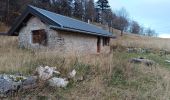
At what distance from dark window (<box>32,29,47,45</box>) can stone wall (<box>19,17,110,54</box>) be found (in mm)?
253

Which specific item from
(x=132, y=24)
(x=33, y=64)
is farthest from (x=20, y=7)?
(x=132, y=24)

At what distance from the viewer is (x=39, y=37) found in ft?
57.5

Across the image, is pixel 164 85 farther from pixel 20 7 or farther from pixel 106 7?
pixel 106 7

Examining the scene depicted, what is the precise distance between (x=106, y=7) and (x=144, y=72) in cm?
5545

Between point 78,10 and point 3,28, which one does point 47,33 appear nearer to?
point 3,28

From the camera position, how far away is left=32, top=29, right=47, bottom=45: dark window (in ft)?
55.9

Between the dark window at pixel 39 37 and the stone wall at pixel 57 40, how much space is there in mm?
253

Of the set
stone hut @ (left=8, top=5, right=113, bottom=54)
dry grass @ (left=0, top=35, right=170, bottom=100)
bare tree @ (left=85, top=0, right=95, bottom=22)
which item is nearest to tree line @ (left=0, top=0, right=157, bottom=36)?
bare tree @ (left=85, top=0, right=95, bottom=22)

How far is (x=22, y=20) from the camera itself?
18.3 m

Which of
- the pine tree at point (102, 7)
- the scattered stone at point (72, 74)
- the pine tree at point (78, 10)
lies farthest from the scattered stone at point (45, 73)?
the pine tree at point (102, 7)

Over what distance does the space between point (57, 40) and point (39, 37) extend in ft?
5.86

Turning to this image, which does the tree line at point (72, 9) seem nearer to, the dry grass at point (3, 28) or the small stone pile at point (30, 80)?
the dry grass at point (3, 28)

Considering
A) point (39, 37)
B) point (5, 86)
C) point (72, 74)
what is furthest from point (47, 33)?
point (5, 86)

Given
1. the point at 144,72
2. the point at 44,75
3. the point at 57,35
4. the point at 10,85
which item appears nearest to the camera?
the point at 10,85
